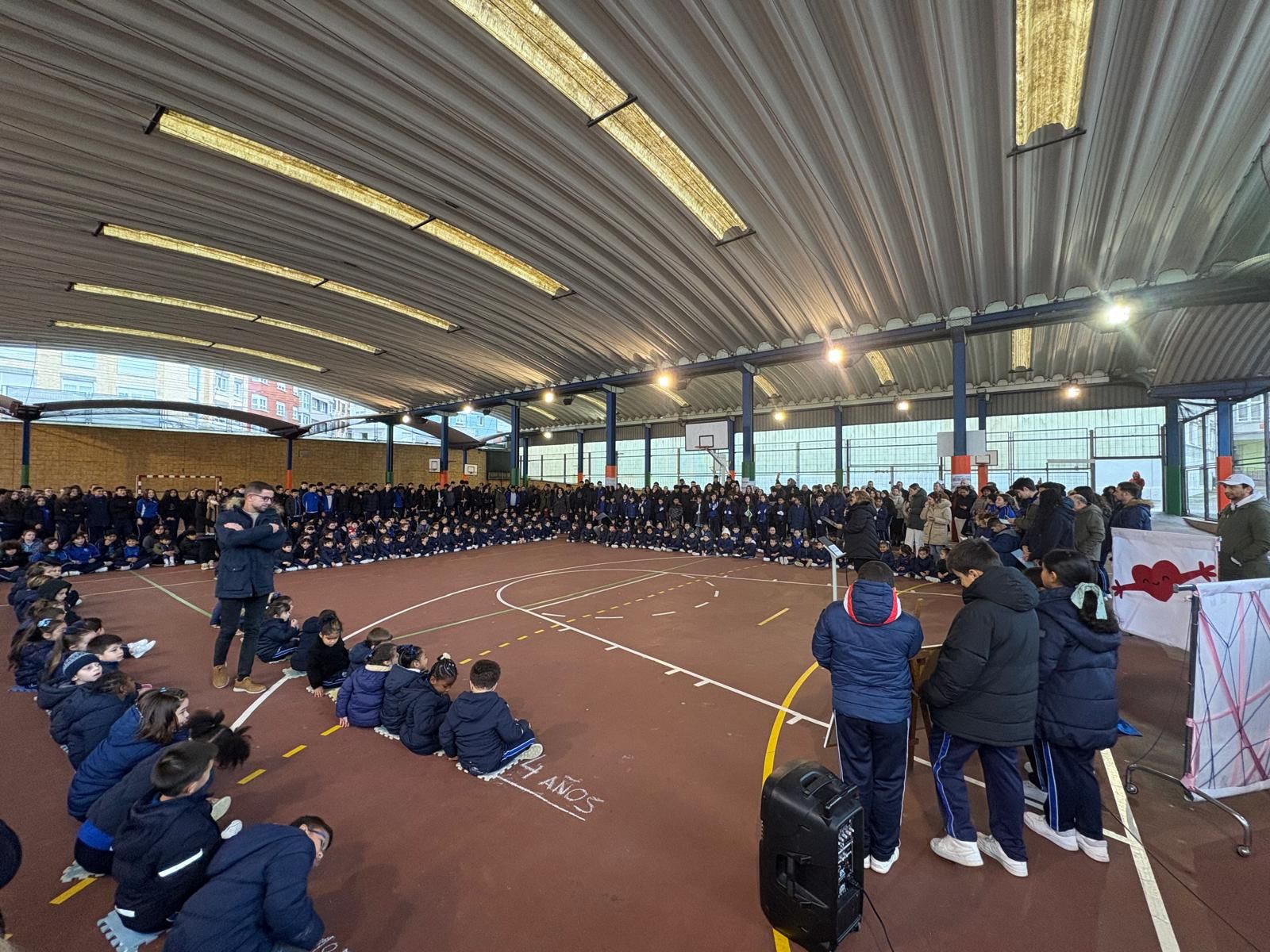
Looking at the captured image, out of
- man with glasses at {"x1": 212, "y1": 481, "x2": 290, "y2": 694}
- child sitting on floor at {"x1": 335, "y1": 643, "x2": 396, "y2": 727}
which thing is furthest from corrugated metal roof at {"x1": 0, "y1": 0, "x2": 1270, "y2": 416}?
child sitting on floor at {"x1": 335, "y1": 643, "x2": 396, "y2": 727}

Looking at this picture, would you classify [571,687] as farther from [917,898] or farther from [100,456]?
[100,456]

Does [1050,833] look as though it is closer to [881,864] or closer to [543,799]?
[881,864]

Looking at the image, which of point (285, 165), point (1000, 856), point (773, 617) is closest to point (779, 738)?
point (1000, 856)

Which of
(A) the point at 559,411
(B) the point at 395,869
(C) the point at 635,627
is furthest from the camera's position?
(A) the point at 559,411

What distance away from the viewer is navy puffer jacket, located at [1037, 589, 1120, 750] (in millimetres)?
2896

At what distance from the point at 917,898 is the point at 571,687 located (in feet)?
11.8

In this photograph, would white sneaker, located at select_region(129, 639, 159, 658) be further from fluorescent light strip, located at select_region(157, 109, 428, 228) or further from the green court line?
fluorescent light strip, located at select_region(157, 109, 428, 228)

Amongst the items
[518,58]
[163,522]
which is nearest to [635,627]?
[518,58]

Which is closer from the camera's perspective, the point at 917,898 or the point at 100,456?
the point at 917,898

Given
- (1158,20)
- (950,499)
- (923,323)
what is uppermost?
(1158,20)

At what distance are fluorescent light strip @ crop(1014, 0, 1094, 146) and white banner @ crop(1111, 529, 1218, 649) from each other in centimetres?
617

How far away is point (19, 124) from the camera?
7941mm

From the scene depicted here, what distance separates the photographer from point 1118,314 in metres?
11.3

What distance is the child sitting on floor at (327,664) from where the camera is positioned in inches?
215
